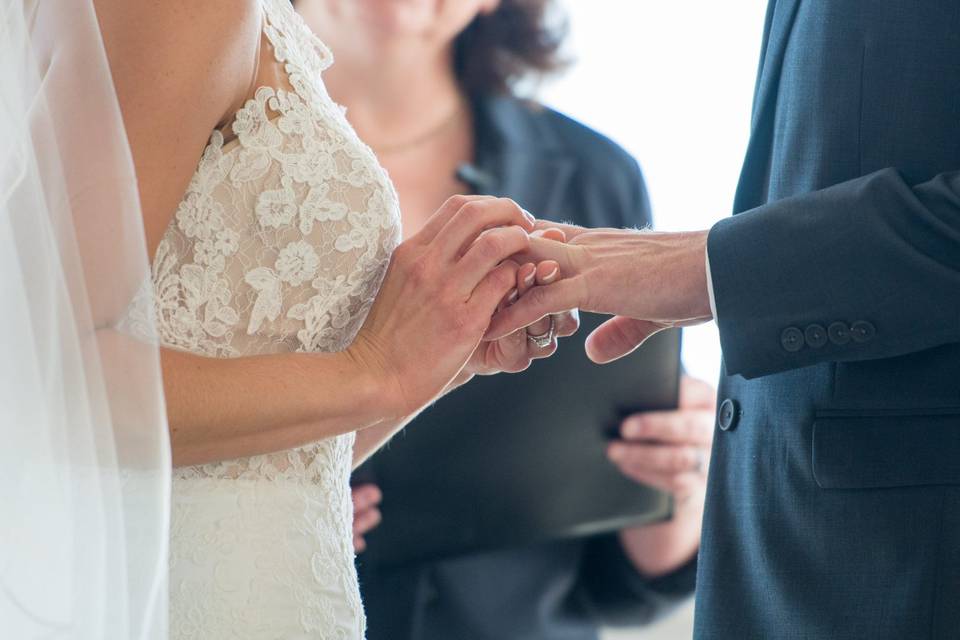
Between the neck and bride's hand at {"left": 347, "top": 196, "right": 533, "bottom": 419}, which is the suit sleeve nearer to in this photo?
bride's hand at {"left": 347, "top": 196, "right": 533, "bottom": 419}

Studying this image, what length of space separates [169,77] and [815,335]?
704 mm

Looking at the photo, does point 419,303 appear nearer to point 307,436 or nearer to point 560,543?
point 307,436

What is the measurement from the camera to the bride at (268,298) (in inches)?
42.5

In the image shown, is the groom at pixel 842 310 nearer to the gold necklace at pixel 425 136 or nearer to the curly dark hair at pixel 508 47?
the gold necklace at pixel 425 136

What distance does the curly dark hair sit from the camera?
2582 mm

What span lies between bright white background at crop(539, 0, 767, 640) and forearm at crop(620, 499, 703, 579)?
538mm

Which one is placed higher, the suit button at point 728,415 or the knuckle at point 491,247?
the knuckle at point 491,247

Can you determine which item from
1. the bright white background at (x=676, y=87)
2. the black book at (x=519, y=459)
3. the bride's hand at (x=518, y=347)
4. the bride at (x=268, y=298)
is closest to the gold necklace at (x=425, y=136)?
the bright white background at (x=676, y=87)

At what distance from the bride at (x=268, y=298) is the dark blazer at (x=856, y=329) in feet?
1.04

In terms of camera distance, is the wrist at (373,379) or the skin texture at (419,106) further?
the skin texture at (419,106)

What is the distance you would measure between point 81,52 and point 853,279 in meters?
0.79

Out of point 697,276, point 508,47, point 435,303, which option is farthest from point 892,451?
point 508,47

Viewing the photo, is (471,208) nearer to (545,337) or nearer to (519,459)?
(545,337)

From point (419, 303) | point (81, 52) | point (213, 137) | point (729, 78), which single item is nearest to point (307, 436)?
point (419, 303)
